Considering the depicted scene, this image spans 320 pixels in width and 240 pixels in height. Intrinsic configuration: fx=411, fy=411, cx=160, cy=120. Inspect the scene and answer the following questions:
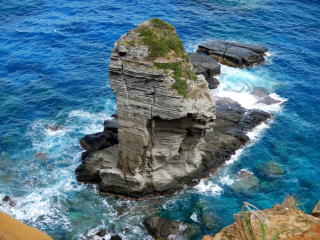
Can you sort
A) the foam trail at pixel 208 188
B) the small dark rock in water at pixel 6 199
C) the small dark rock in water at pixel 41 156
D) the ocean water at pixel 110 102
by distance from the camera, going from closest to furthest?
1. the ocean water at pixel 110 102
2. the small dark rock in water at pixel 6 199
3. the foam trail at pixel 208 188
4. the small dark rock in water at pixel 41 156

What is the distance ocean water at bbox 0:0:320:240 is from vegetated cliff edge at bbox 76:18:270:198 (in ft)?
5.68

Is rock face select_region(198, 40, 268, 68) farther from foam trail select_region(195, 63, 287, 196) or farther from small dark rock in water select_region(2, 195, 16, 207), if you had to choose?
small dark rock in water select_region(2, 195, 16, 207)

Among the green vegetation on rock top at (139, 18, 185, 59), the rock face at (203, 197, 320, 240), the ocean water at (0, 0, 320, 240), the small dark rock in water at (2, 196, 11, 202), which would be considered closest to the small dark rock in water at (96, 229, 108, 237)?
the ocean water at (0, 0, 320, 240)

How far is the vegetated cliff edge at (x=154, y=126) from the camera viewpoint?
33.8 meters

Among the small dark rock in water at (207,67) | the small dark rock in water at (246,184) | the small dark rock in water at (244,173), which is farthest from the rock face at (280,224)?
the small dark rock in water at (207,67)

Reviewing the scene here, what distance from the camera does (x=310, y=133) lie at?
47.9 m

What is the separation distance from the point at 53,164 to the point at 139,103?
1403cm

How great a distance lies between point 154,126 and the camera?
36.2m

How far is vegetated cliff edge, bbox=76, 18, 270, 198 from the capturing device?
33.8 m

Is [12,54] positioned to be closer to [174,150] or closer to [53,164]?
[53,164]

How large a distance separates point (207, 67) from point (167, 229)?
89.8 feet

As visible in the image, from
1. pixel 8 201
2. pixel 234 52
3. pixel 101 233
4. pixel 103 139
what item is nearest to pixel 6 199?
pixel 8 201

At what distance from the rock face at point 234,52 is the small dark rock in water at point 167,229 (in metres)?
32.1

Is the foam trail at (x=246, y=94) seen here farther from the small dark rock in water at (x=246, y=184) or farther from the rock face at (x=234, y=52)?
the rock face at (x=234, y=52)
